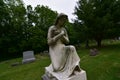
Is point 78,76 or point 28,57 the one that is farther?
point 28,57

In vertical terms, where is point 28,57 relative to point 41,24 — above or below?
below

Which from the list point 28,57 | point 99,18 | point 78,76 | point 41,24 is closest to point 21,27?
point 41,24

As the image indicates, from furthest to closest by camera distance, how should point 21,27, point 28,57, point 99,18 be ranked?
point 21,27
point 99,18
point 28,57

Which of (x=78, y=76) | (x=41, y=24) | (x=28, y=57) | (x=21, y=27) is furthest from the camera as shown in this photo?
(x=41, y=24)

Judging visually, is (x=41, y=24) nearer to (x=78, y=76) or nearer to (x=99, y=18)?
(x=99, y=18)

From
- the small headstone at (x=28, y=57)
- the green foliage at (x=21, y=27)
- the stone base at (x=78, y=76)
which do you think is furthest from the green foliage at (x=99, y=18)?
the stone base at (x=78, y=76)

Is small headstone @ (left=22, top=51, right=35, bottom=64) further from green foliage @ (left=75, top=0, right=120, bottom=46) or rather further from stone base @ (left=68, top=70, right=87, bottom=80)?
stone base @ (left=68, top=70, right=87, bottom=80)

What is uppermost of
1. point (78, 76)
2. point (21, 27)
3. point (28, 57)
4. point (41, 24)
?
point (41, 24)

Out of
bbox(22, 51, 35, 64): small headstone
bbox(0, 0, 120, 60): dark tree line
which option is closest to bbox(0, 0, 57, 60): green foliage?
bbox(0, 0, 120, 60): dark tree line

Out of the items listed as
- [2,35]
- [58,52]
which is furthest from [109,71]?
[2,35]

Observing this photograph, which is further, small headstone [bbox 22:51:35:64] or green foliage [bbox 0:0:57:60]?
green foliage [bbox 0:0:57:60]

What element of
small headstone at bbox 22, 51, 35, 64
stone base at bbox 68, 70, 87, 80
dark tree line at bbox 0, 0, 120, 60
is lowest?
small headstone at bbox 22, 51, 35, 64

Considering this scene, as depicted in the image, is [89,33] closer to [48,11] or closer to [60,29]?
[48,11]

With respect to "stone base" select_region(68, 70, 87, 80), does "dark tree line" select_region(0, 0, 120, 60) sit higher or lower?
higher
